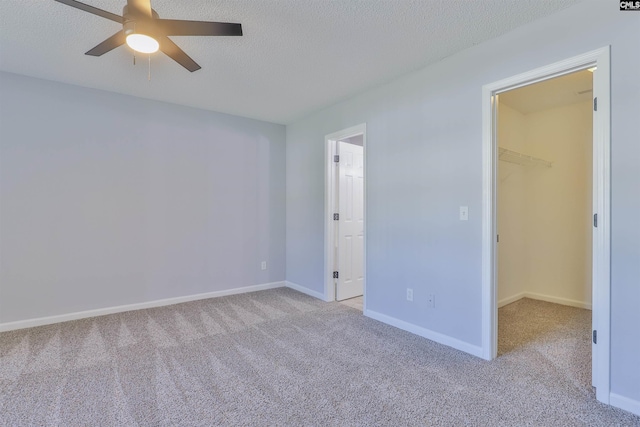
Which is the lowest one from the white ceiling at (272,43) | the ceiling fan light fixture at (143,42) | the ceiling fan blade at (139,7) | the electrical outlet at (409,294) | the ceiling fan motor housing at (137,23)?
the electrical outlet at (409,294)

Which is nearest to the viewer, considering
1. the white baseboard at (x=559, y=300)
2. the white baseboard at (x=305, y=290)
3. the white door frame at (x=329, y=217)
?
the white baseboard at (x=559, y=300)

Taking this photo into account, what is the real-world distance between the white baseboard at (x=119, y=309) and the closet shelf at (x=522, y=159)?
138 inches

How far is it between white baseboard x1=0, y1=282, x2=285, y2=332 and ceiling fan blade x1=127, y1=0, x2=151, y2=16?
3168 millimetres

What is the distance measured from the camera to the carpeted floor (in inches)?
70.3

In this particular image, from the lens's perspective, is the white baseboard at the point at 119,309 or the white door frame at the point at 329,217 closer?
the white baseboard at the point at 119,309

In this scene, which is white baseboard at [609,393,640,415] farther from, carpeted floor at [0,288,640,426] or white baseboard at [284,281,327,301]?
white baseboard at [284,281,327,301]

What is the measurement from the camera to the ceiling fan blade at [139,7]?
1.62 metres

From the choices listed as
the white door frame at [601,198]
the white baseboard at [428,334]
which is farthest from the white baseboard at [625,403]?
the white baseboard at [428,334]

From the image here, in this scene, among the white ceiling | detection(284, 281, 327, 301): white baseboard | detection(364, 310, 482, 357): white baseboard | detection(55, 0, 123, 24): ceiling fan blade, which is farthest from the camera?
detection(284, 281, 327, 301): white baseboard

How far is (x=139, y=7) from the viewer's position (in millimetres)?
1626

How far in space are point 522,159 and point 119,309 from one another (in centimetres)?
509

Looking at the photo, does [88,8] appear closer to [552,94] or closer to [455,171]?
[455,171]

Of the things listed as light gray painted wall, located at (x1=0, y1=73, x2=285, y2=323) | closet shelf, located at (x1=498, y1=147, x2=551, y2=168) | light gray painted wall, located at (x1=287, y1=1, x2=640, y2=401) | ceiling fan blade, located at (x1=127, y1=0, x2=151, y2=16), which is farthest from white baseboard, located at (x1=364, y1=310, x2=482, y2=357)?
ceiling fan blade, located at (x1=127, y1=0, x2=151, y2=16)

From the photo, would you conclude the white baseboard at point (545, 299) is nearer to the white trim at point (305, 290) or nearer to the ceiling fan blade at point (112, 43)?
the white trim at point (305, 290)
